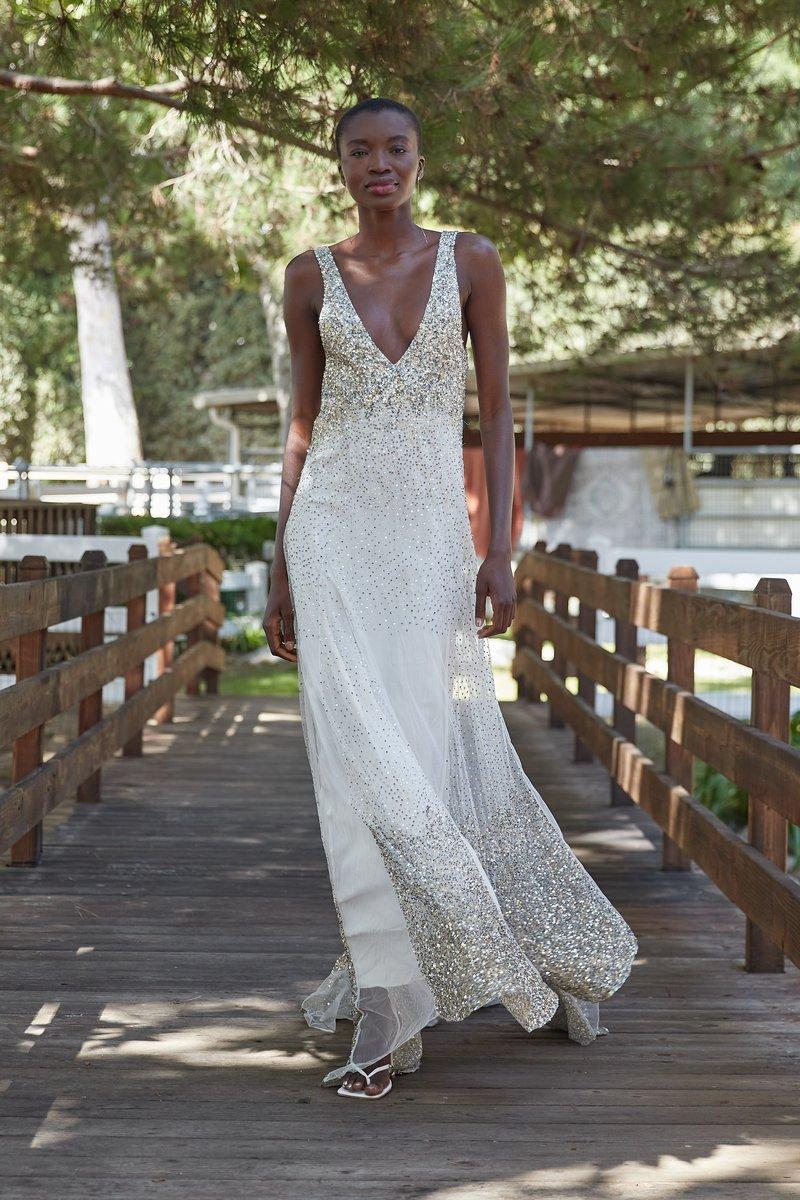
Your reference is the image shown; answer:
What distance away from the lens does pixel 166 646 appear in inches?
351

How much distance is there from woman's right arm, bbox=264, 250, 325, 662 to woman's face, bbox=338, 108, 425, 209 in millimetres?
222

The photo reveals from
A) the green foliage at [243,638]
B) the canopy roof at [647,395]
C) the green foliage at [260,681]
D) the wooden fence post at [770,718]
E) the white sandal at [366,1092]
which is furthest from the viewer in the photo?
the canopy roof at [647,395]

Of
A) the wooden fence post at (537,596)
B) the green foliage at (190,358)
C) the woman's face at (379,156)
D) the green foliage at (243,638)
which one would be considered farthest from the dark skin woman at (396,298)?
the green foliage at (190,358)

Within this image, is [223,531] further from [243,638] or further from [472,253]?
[472,253]

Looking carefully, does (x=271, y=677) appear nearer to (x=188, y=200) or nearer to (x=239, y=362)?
(x=188, y=200)

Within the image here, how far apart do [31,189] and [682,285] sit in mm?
4340

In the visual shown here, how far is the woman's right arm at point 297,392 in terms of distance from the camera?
3.65 meters

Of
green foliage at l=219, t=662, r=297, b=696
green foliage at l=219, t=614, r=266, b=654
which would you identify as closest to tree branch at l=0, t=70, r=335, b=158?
green foliage at l=219, t=662, r=297, b=696

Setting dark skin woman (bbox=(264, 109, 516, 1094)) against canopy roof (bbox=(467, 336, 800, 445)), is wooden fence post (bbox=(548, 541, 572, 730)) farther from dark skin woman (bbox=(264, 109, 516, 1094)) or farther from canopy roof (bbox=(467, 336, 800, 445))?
canopy roof (bbox=(467, 336, 800, 445))

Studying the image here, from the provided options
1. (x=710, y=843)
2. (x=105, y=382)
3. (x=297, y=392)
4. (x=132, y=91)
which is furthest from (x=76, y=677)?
(x=105, y=382)

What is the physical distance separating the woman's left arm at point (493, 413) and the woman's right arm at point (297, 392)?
1.20 ft

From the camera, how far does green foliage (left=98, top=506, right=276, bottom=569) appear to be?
16953 millimetres

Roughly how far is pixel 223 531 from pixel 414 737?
15.7 m

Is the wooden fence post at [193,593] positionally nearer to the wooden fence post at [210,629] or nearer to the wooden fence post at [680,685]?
the wooden fence post at [210,629]
